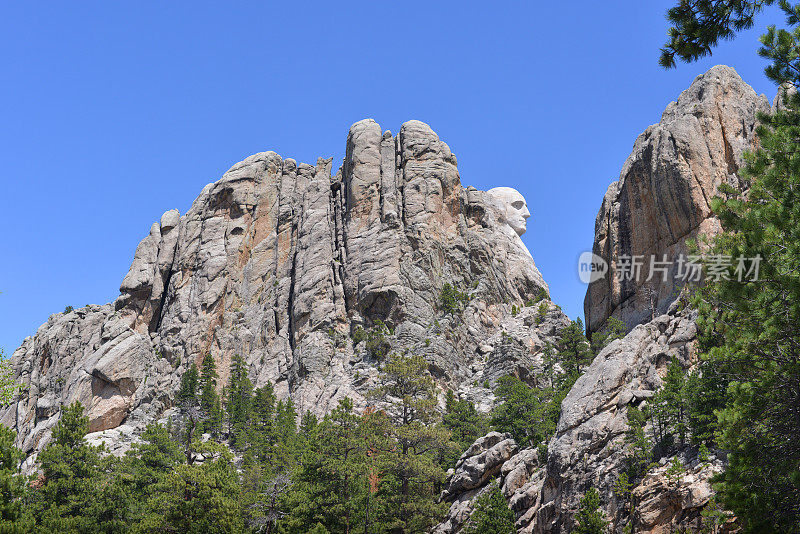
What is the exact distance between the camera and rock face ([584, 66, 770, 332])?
4741 centimetres

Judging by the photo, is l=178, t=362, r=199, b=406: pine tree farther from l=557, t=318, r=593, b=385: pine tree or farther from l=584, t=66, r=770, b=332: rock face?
l=584, t=66, r=770, b=332: rock face

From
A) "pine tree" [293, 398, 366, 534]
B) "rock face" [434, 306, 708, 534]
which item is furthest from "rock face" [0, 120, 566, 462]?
"rock face" [434, 306, 708, 534]

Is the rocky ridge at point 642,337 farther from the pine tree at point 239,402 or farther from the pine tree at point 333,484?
the pine tree at point 239,402

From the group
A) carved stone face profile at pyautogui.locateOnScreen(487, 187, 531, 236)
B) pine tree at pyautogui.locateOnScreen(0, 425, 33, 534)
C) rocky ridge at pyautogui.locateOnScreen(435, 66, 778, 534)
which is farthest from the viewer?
carved stone face profile at pyautogui.locateOnScreen(487, 187, 531, 236)

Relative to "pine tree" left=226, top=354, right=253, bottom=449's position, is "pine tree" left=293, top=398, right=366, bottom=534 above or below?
below

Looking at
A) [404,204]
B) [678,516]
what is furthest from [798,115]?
[404,204]

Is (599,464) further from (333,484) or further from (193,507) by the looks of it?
(193,507)

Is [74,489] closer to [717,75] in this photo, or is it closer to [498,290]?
[717,75]

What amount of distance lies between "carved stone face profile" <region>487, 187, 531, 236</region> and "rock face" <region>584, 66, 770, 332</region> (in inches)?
2490

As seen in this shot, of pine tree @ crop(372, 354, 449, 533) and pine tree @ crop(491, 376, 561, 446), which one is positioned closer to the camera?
pine tree @ crop(372, 354, 449, 533)

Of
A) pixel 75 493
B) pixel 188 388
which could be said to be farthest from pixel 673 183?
pixel 188 388

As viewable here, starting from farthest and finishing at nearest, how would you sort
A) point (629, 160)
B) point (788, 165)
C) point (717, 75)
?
point (629, 160)
point (717, 75)
point (788, 165)

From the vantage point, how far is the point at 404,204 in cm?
8994

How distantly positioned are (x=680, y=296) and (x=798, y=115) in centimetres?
2744
